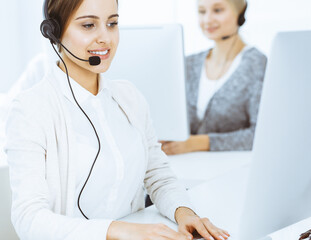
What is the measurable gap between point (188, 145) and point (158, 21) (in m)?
2.62

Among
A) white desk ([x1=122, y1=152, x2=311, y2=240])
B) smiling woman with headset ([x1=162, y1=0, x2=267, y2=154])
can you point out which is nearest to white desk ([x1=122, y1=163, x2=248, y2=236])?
white desk ([x1=122, y1=152, x2=311, y2=240])

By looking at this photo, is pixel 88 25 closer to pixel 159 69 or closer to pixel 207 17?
pixel 159 69

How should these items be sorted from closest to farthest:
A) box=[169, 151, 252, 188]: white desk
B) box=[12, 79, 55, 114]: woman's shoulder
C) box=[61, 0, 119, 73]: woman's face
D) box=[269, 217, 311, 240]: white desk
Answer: box=[269, 217, 311, 240]: white desk, box=[12, 79, 55, 114]: woman's shoulder, box=[61, 0, 119, 73]: woman's face, box=[169, 151, 252, 188]: white desk

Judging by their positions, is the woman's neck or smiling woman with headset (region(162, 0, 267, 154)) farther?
smiling woman with headset (region(162, 0, 267, 154))

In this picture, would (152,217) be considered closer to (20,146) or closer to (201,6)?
(20,146)

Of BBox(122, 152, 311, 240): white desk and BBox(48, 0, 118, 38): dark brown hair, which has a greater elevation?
BBox(48, 0, 118, 38): dark brown hair

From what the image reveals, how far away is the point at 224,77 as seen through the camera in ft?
8.92

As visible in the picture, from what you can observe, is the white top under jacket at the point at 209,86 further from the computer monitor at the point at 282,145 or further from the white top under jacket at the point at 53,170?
the computer monitor at the point at 282,145

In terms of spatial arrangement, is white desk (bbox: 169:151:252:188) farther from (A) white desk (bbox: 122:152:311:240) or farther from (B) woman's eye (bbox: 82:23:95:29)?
(B) woman's eye (bbox: 82:23:95:29)

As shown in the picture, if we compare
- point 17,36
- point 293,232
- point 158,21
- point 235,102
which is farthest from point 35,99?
point 17,36

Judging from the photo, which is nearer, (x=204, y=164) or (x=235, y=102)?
(x=204, y=164)

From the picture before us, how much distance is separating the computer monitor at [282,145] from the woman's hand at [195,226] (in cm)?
6

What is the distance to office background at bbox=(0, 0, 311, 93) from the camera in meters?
3.88

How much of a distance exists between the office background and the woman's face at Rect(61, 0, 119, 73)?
295cm
